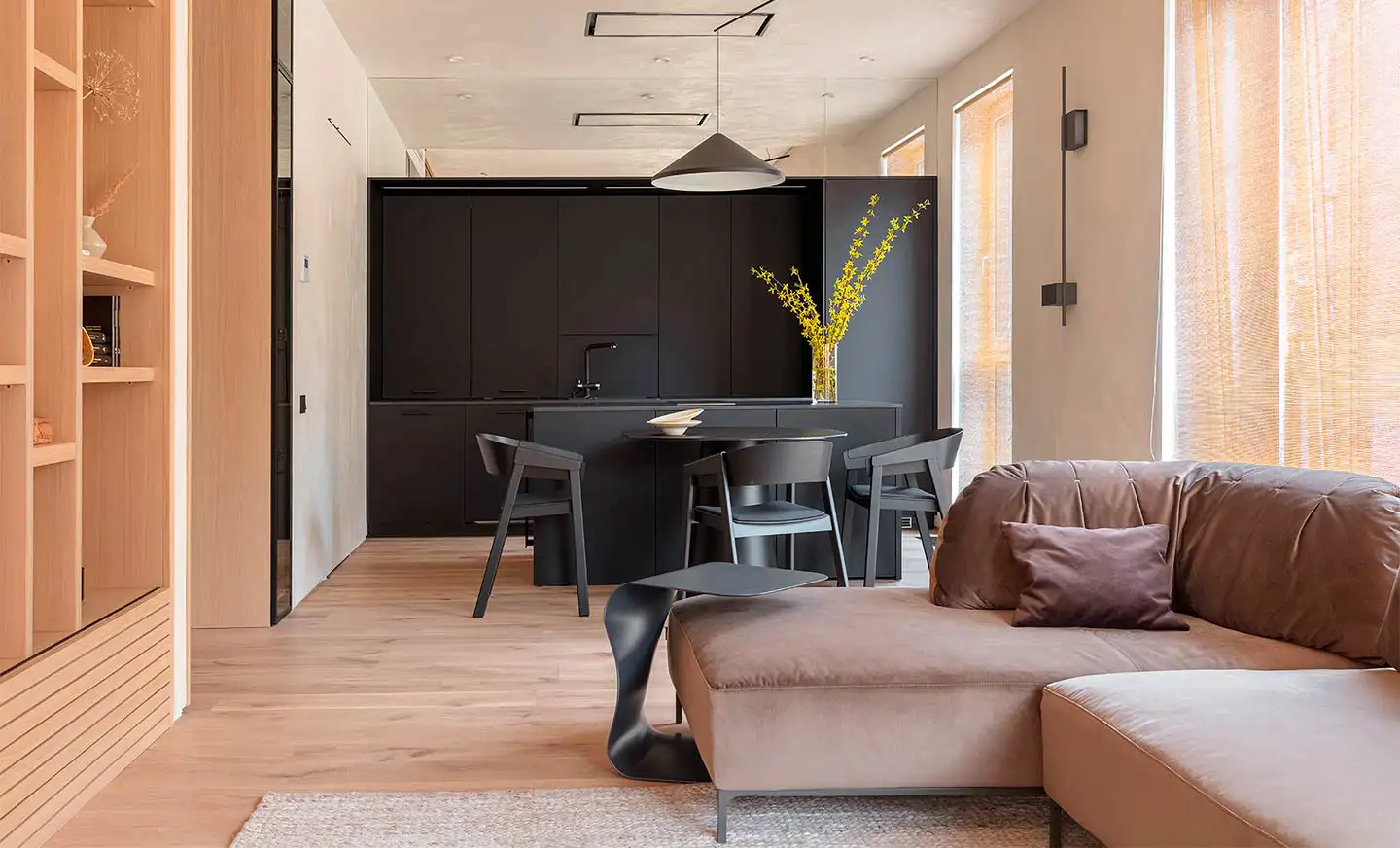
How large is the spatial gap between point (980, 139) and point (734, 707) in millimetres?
5179

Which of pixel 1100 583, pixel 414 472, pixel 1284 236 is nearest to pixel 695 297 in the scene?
pixel 414 472

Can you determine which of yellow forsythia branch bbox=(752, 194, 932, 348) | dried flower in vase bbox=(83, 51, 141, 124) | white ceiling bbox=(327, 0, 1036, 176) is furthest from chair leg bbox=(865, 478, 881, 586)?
dried flower in vase bbox=(83, 51, 141, 124)

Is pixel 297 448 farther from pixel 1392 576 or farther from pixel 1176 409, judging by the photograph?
pixel 1392 576

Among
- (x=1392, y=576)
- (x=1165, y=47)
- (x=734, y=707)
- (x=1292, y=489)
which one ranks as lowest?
(x=734, y=707)

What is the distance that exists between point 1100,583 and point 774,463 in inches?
72.6

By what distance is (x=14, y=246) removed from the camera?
2426mm

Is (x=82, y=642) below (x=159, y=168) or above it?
→ below

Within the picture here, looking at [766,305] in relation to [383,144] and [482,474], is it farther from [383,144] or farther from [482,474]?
[383,144]

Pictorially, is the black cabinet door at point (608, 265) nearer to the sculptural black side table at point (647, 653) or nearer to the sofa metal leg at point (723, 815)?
the sculptural black side table at point (647, 653)

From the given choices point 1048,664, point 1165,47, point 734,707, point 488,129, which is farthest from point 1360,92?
point 488,129

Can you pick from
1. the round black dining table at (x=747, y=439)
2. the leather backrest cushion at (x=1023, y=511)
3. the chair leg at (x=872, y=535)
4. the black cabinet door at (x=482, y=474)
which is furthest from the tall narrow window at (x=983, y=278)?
the leather backrest cushion at (x=1023, y=511)

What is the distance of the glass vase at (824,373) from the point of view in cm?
635

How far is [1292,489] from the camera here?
109 inches

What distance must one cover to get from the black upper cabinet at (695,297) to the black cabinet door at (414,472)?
5.18 ft
